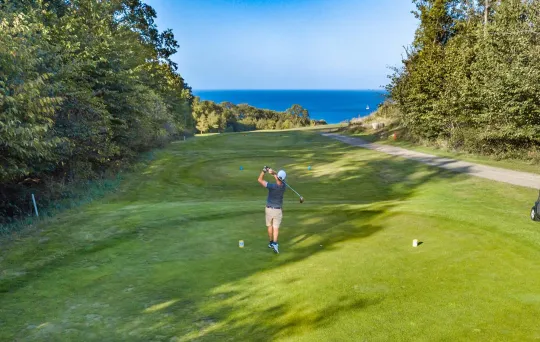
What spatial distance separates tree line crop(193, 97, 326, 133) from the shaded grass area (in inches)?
2620

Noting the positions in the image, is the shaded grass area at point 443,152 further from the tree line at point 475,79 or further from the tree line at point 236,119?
the tree line at point 236,119

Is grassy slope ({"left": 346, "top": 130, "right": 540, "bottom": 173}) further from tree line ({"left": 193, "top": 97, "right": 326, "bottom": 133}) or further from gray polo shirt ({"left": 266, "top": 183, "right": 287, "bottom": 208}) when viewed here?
tree line ({"left": 193, "top": 97, "right": 326, "bottom": 133})

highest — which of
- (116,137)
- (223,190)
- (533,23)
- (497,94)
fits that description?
(533,23)

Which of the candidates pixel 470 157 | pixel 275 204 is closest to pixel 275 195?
pixel 275 204

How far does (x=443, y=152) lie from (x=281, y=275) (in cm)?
2636

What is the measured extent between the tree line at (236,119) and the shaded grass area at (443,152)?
66.5 m

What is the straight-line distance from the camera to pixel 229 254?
9.12m

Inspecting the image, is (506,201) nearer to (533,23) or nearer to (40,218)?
(533,23)

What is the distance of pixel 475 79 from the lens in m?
26.6

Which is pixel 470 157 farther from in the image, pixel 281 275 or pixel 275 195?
pixel 281 275

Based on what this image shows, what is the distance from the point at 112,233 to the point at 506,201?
14.7 m

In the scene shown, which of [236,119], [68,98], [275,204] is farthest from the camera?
[236,119]

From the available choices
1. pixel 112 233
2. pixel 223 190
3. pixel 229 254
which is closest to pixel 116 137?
pixel 223 190

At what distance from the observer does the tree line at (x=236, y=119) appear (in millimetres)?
114656
